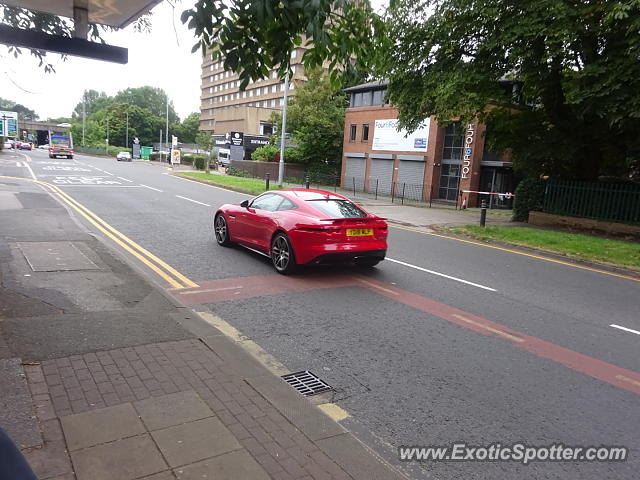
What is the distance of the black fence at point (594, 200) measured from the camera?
631 inches

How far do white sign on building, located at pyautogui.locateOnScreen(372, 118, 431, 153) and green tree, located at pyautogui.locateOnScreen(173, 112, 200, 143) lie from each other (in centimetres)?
9230

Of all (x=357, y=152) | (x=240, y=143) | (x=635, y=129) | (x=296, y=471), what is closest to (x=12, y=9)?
(x=296, y=471)

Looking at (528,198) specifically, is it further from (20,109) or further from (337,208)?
(20,109)

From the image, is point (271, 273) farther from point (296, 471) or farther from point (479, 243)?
point (479, 243)

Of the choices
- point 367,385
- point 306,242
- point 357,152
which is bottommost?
point 367,385

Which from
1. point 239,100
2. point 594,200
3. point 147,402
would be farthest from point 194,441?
point 239,100

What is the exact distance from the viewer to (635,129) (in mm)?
14711

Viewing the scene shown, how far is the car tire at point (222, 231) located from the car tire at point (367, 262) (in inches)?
115

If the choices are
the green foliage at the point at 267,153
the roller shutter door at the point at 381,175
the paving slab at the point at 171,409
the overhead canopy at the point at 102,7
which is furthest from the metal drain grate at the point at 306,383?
the green foliage at the point at 267,153

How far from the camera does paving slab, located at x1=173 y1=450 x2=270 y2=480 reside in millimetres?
2777

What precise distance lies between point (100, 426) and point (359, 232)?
17.9 feet

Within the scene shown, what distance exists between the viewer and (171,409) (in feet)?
11.4

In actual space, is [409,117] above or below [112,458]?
above

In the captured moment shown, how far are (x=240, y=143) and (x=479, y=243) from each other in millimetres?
46259
